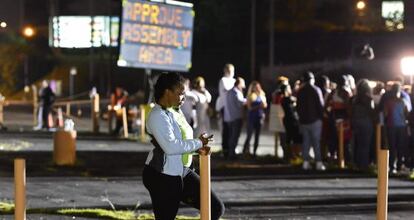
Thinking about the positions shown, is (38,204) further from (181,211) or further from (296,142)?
(296,142)

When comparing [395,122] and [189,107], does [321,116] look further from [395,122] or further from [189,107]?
[189,107]

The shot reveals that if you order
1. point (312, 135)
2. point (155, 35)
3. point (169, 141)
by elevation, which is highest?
point (155, 35)

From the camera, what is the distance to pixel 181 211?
11.2 m

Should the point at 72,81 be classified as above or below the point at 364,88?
below

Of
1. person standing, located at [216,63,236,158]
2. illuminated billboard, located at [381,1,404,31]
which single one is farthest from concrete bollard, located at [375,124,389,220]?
illuminated billboard, located at [381,1,404,31]

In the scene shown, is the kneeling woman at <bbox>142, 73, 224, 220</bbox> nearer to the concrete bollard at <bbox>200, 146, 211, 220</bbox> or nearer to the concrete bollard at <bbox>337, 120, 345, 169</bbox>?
the concrete bollard at <bbox>200, 146, 211, 220</bbox>

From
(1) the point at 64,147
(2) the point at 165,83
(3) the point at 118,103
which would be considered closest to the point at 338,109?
(1) the point at 64,147

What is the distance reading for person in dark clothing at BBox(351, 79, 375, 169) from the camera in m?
16.4

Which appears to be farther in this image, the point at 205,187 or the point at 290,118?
the point at 290,118

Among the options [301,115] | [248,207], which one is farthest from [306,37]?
[248,207]

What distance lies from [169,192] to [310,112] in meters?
8.99

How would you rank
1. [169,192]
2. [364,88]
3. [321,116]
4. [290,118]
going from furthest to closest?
[290,118]
[364,88]
[321,116]
[169,192]

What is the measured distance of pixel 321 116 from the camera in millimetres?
16156

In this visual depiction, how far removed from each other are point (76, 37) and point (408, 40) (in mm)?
38162
